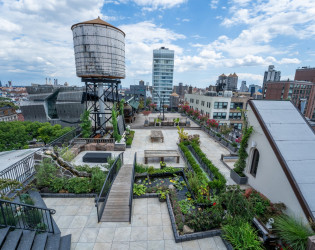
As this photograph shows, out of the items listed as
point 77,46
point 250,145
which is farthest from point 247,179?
point 77,46

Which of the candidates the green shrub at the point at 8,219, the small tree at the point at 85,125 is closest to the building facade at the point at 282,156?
the green shrub at the point at 8,219

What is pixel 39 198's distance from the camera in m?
8.54

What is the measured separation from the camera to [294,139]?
27.5 feet

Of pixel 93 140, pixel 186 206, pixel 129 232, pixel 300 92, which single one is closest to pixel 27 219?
pixel 129 232

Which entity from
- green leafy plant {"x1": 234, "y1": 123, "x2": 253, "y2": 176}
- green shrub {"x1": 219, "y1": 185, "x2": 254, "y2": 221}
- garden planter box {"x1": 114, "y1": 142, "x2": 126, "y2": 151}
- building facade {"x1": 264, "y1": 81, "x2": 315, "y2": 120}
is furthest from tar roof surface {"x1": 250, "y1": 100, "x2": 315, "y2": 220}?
building facade {"x1": 264, "y1": 81, "x2": 315, "y2": 120}

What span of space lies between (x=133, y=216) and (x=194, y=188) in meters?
4.00

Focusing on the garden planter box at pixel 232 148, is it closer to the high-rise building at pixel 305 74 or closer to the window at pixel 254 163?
the window at pixel 254 163

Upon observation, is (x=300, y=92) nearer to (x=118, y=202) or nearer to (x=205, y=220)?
(x=205, y=220)

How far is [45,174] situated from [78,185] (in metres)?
2.08

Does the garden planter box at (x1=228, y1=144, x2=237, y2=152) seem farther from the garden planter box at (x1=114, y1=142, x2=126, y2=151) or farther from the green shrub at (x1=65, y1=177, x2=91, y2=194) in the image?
the green shrub at (x1=65, y1=177, x2=91, y2=194)

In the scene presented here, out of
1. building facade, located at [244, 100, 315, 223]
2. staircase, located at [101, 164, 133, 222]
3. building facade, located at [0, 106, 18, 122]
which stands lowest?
building facade, located at [0, 106, 18, 122]

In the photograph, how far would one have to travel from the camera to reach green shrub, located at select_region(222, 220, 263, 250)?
5836mm

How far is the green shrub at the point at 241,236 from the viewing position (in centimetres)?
584

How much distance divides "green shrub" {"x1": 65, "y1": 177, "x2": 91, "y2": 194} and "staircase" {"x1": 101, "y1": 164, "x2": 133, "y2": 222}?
1.59 meters
